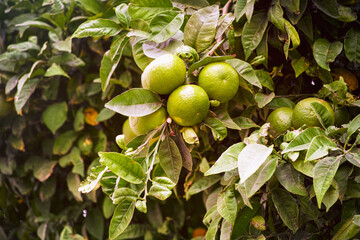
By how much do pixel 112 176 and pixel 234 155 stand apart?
27 centimetres

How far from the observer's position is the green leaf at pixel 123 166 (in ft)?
2.07

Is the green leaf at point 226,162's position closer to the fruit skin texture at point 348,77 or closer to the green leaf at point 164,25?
the green leaf at point 164,25

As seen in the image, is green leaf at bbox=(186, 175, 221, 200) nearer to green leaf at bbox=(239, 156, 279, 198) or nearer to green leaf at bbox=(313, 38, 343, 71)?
green leaf at bbox=(239, 156, 279, 198)

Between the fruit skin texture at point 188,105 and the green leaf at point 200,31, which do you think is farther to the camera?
the green leaf at point 200,31

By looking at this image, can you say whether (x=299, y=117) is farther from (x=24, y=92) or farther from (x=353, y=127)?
(x=24, y=92)

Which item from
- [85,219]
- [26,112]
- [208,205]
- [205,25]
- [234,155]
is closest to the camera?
[234,155]

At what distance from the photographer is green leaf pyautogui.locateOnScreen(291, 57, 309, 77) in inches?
33.0

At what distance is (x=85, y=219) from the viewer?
1285 millimetres

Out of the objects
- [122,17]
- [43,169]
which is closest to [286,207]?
[122,17]

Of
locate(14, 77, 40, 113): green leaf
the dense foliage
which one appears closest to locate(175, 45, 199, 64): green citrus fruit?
the dense foliage

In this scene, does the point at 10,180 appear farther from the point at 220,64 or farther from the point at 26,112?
the point at 220,64

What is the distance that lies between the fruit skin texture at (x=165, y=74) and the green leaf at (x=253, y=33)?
0.65 ft

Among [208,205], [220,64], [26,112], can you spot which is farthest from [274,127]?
[26,112]

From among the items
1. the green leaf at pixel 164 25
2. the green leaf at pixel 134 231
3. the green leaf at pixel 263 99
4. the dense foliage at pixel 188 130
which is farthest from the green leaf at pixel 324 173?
the green leaf at pixel 134 231
